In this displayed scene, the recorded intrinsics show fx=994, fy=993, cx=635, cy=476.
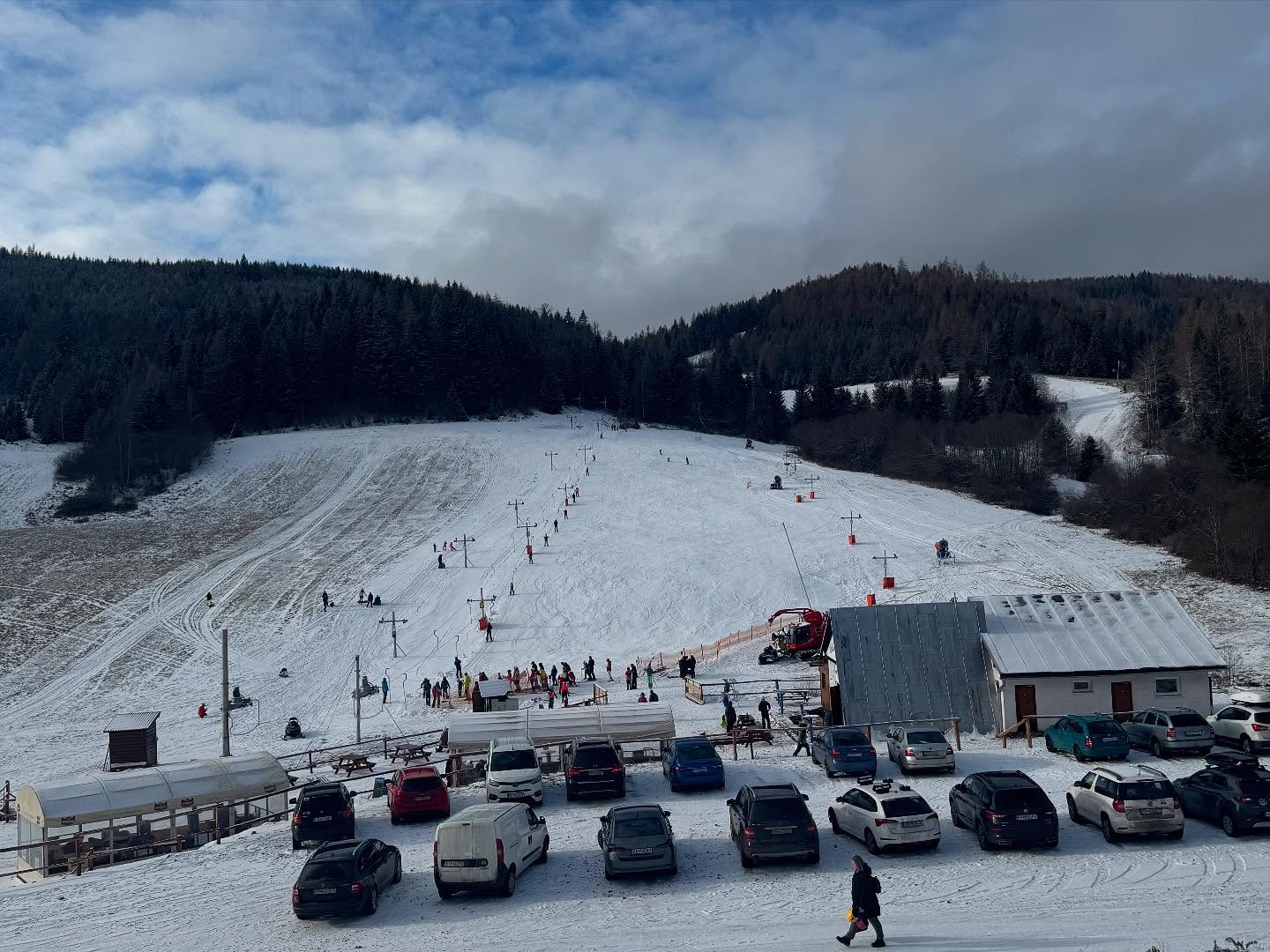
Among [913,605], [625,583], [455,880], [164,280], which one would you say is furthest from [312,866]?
[164,280]

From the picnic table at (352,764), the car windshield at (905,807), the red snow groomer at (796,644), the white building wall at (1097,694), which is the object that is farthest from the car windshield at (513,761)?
the red snow groomer at (796,644)

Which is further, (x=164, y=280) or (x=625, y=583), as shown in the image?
(x=164, y=280)

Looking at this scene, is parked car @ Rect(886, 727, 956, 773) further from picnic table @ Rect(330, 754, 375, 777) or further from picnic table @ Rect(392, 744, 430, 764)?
picnic table @ Rect(330, 754, 375, 777)

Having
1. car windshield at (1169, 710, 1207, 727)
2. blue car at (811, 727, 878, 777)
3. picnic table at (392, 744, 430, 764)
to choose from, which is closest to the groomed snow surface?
blue car at (811, 727, 878, 777)

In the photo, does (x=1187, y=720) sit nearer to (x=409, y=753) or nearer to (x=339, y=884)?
(x=339, y=884)

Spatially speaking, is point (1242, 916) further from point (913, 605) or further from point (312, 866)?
point (913, 605)

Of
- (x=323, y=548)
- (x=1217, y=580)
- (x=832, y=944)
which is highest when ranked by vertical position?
(x=323, y=548)
